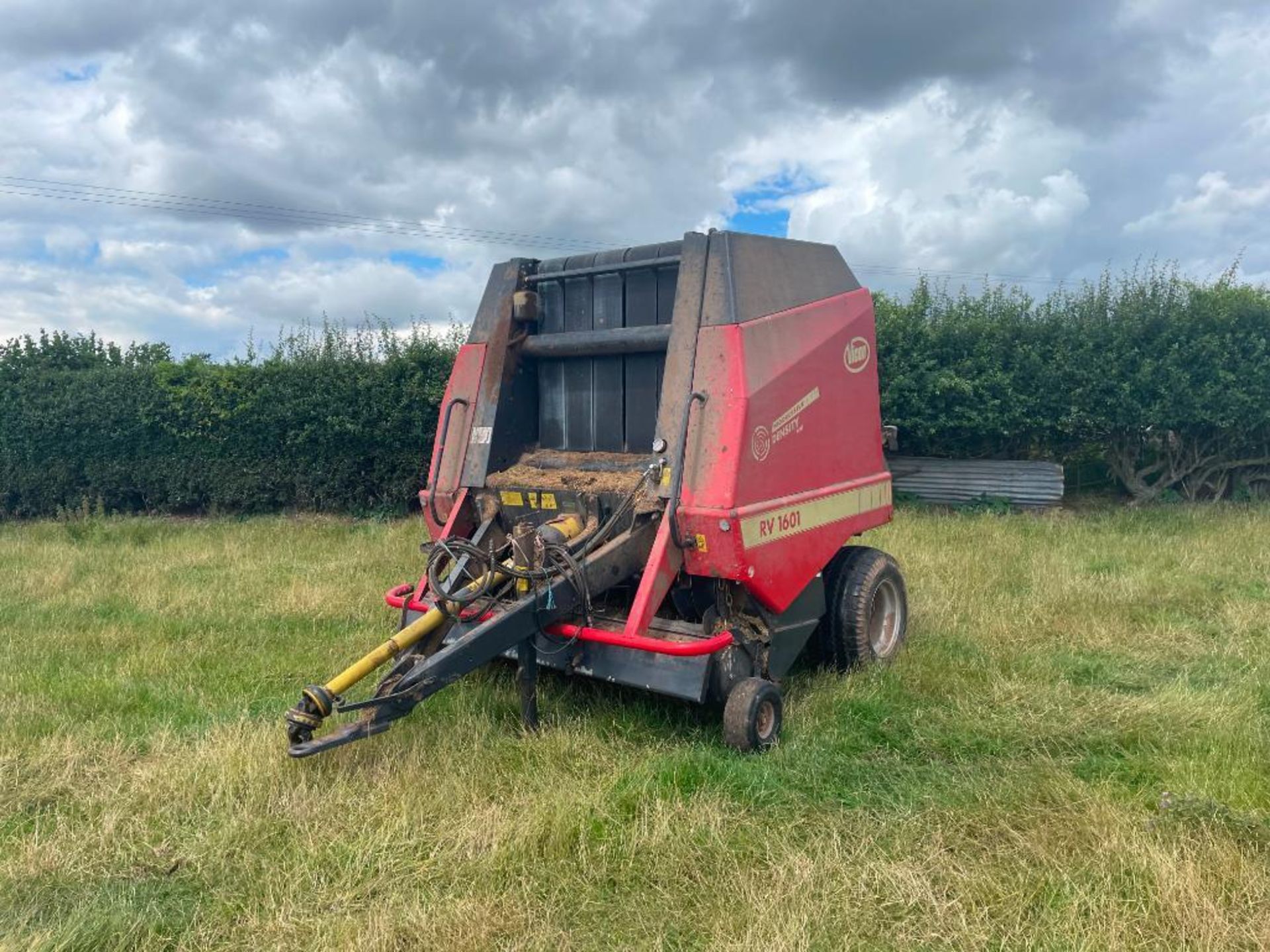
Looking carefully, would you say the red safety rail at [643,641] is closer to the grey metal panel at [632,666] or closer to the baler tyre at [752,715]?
the grey metal panel at [632,666]

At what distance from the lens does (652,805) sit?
357cm

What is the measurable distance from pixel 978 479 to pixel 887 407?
1571mm

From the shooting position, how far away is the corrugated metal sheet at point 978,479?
12.4 meters

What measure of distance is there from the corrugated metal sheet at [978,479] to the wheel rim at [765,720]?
9311mm

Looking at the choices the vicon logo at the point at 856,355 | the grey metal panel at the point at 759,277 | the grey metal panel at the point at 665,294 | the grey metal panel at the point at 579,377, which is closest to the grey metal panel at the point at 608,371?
the grey metal panel at the point at 579,377

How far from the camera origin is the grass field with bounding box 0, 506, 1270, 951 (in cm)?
291

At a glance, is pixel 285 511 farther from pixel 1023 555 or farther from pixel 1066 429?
pixel 1066 429

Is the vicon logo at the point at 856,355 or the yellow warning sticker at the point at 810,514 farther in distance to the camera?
the vicon logo at the point at 856,355

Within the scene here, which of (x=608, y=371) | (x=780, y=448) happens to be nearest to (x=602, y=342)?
(x=608, y=371)

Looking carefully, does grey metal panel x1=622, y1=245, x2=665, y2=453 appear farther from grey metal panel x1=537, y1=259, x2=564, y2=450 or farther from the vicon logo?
the vicon logo

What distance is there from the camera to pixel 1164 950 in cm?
275

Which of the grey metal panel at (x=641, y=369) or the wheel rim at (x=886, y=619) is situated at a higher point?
the grey metal panel at (x=641, y=369)

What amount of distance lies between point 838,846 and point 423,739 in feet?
6.24

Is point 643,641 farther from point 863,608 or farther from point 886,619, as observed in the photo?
point 886,619
